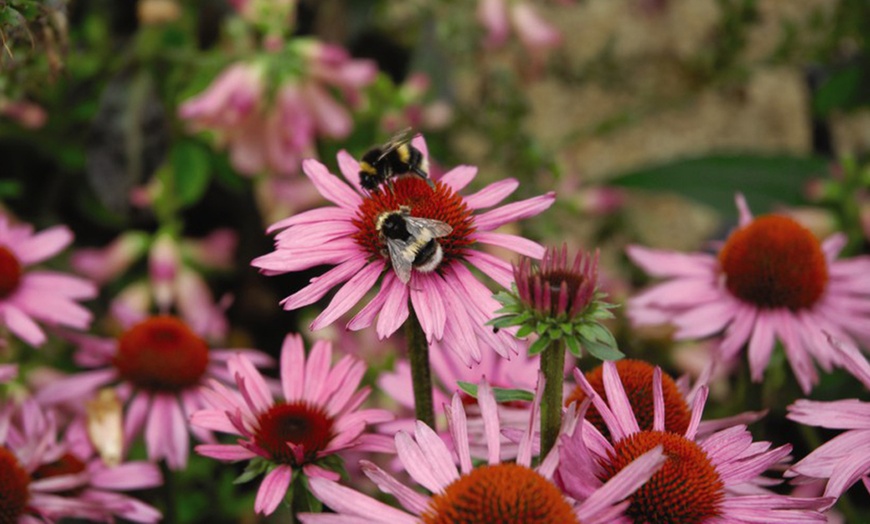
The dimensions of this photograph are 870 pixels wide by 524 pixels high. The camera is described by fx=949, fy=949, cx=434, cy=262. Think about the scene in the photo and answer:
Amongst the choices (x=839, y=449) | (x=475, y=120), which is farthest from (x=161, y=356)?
(x=475, y=120)

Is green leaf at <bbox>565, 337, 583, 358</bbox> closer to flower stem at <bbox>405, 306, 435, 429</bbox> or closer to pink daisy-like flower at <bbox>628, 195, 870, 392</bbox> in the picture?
flower stem at <bbox>405, 306, 435, 429</bbox>

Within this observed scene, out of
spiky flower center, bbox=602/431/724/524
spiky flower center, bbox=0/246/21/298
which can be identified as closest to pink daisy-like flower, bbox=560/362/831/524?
spiky flower center, bbox=602/431/724/524

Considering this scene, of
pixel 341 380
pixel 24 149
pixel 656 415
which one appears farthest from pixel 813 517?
pixel 24 149

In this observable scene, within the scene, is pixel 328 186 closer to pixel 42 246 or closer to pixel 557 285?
pixel 557 285

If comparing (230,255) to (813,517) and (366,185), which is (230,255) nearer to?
(366,185)

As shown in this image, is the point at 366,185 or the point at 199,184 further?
the point at 199,184
